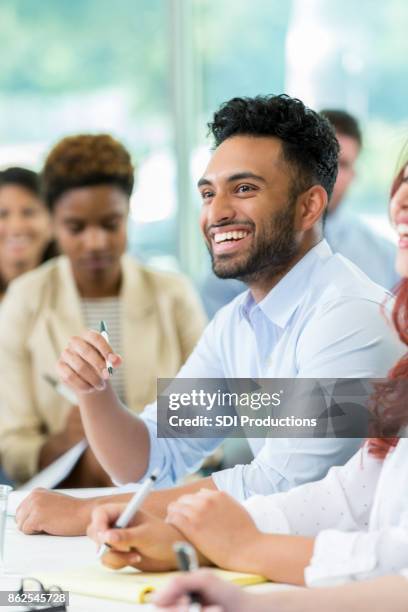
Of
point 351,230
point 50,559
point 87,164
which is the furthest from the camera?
point 351,230

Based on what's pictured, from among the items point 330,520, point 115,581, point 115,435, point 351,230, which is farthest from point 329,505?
point 351,230

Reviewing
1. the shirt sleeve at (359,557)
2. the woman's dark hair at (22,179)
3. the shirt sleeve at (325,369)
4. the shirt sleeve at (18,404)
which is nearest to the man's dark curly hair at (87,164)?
the shirt sleeve at (18,404)

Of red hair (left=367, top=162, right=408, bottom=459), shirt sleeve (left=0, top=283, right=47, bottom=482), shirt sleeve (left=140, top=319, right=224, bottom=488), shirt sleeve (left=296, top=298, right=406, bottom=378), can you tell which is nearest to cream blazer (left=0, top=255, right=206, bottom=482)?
shirt sleeve (left=0, top=283, right=47, bottom=482)

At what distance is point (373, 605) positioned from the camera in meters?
0.95

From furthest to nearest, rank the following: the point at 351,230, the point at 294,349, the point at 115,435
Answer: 1. the point at 351,230
2. the point at 115,435
3. the point at 294,349

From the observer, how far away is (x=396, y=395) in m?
1.22

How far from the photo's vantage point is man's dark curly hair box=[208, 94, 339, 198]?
1515 millimetres

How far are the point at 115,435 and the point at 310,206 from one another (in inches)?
17.4

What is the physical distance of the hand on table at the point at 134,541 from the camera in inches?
44.7

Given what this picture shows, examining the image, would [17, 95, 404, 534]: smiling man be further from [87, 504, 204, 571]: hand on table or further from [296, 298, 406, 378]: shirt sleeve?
[87, 504, 204, 571]: hand on table

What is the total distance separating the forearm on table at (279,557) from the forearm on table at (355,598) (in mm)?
135

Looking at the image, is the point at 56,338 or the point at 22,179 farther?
the point at 22,179

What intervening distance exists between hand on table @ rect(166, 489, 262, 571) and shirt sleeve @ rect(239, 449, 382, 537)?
29mm

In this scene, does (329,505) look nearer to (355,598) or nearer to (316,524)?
(316,524)
